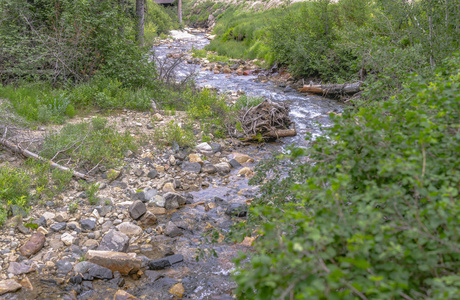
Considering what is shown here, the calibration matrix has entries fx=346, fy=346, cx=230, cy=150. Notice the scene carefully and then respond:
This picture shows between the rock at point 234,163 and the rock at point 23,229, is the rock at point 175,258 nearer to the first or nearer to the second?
the rock at point 23,229

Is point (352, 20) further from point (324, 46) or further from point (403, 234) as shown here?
point (403, 234)

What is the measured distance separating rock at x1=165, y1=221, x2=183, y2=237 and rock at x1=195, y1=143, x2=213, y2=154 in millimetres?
2676

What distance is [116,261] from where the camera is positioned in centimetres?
387

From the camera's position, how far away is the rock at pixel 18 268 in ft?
11.9

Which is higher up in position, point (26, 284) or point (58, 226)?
point (58, 226)

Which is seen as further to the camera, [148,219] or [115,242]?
[148,219]

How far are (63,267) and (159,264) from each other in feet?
3.40

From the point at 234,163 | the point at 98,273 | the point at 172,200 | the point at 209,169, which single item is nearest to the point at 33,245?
the point at 98,273

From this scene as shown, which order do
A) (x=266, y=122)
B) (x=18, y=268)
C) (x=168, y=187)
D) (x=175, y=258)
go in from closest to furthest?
1. (x=18, y=268)
2. (x=175, y=258)
3. (x=168, y=187)
4. (x=266, y=122)

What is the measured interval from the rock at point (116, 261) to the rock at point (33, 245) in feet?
1.93

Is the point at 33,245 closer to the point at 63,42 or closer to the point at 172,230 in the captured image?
the point at 172,230

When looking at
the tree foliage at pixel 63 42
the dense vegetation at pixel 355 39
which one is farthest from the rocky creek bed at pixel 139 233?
the dense vegetation at pixel 355 39

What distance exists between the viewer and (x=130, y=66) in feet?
29.2

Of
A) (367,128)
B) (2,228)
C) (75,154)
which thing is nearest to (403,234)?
(367,128)
